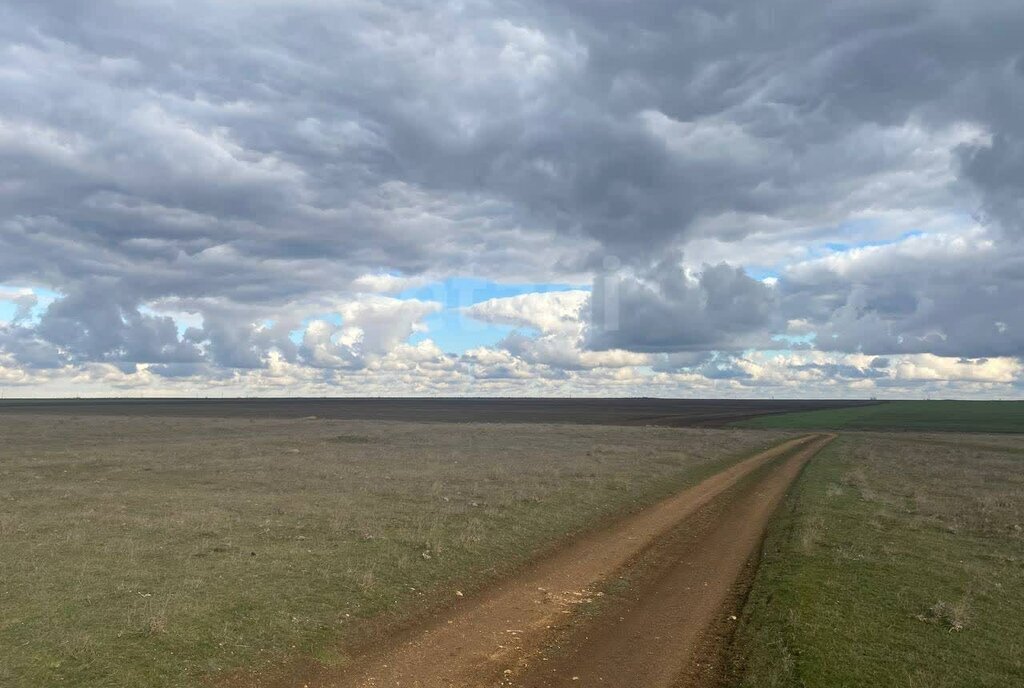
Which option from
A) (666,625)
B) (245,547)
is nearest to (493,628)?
(666,625)

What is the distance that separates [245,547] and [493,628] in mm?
9025

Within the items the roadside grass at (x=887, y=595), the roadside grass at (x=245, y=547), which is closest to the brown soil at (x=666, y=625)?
the roadside grass at (x=887, y=595)

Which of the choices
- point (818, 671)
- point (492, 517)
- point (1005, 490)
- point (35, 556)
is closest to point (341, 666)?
point (818, 671)

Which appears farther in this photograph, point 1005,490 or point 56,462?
point 56,462

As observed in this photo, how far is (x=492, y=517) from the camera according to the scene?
23703 mm

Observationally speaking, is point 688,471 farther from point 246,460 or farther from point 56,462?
point 56,462

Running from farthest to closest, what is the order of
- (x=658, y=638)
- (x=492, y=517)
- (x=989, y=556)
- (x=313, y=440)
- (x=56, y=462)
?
(x=313, y=440) < (x=56, y=462) < (x=492, y=517) < (x=989, y=556) < (x=658, y=638)

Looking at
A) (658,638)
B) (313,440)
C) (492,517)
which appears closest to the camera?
(658,638)

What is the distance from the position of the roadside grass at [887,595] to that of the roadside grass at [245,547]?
665 cm

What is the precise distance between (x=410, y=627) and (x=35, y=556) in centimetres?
1087

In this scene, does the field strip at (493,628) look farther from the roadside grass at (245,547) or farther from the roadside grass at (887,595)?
the roadside grass at (887,595)

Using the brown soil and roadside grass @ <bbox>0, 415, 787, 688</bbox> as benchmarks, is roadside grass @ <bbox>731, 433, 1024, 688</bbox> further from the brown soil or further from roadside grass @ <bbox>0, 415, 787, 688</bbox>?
roadside grass @ <bbox>0, 415, 787, 688</bbox>

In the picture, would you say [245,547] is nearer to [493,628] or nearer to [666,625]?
[493,628]

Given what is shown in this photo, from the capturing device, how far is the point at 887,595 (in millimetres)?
15375
